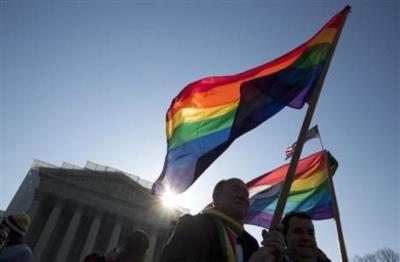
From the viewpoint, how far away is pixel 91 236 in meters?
34.5

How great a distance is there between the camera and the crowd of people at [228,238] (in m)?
2.19

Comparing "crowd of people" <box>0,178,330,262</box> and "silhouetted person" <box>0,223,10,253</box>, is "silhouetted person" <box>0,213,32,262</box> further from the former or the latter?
"crowd of people" <box>0,178,330,262</box>

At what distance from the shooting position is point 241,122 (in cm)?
476

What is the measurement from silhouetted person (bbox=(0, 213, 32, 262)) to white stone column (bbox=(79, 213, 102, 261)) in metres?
30.9

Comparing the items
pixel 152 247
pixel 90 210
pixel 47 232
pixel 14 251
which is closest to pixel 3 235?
pixel 14 251

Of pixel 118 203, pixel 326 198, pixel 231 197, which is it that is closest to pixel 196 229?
pixel 231 197

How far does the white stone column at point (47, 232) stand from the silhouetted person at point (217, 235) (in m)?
35.1

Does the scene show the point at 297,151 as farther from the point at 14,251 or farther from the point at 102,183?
the point at 102,183

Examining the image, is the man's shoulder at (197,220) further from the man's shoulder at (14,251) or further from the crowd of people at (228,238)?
the man's shoulder at (14,251)

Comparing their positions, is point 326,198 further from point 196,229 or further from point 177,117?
point 196,229

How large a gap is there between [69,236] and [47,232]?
2.22m

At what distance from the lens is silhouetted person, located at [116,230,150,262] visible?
13.0 feet

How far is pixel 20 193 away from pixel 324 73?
47.6 m

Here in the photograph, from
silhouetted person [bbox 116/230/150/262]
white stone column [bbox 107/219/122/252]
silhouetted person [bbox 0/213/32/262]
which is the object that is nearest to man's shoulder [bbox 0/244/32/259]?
silhouetted person [bbox 0/213/32/262]
